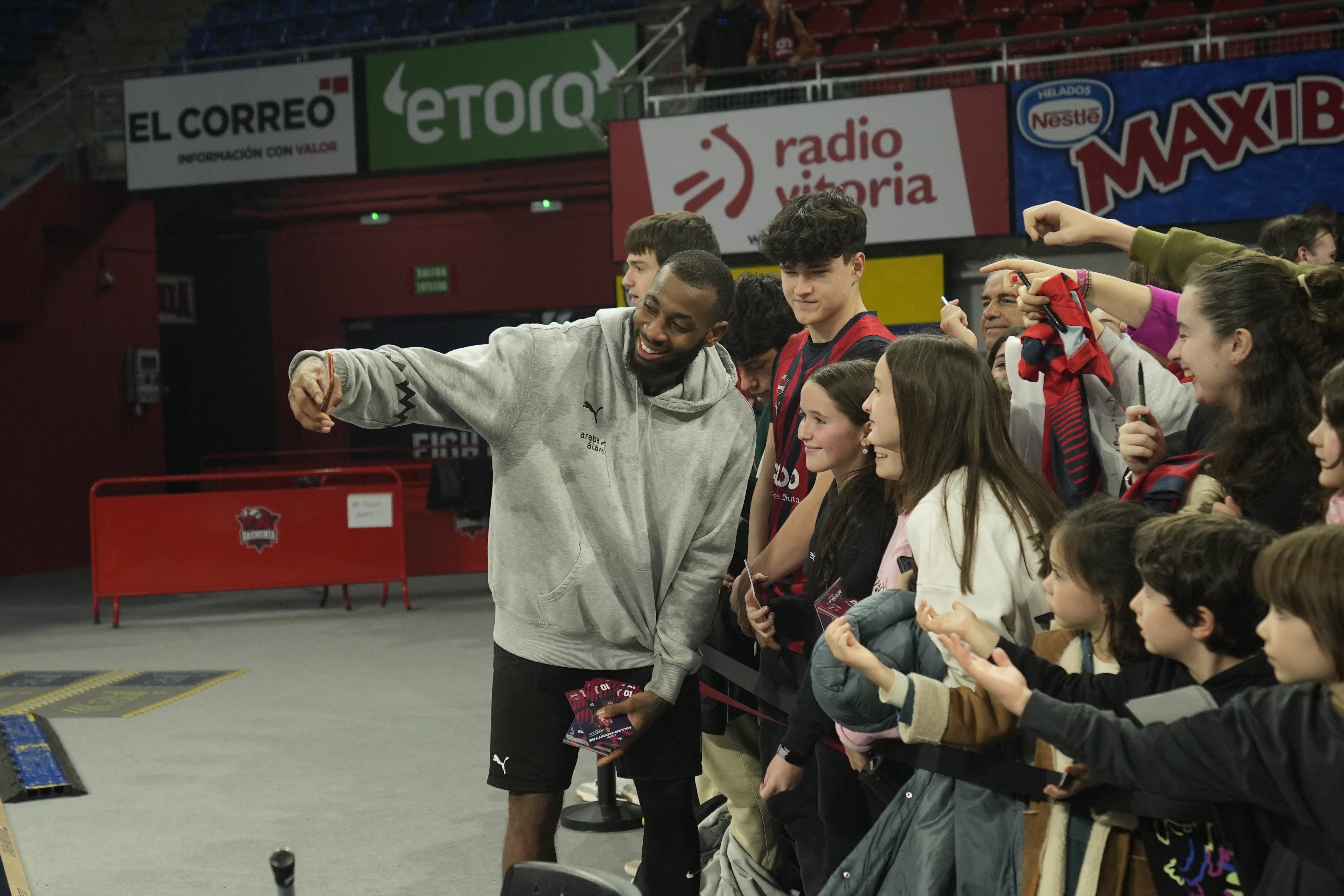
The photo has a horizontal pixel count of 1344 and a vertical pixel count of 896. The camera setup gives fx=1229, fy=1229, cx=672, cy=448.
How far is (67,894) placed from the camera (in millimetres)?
3938

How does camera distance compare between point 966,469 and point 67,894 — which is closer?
point 966,469

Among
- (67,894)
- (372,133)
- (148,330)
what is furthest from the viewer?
(148,330)

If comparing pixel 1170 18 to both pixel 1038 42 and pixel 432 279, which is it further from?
pixel 432 279

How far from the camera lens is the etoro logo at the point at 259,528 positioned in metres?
9.41

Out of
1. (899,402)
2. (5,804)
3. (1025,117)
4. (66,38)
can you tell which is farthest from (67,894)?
(66,38)

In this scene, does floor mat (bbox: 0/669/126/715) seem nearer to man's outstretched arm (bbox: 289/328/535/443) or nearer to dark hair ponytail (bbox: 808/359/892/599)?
man's outstretched arm (bbox: 289/328/535/443)

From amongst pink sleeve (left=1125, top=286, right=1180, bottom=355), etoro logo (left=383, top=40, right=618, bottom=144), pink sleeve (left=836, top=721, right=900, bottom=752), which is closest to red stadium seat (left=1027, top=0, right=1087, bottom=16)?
etoro logo (left=383, top=40, right=618, bottom=144)

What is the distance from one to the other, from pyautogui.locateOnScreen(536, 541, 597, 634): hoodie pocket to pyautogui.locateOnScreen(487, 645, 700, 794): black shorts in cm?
11

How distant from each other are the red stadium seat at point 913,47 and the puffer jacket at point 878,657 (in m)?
8.24

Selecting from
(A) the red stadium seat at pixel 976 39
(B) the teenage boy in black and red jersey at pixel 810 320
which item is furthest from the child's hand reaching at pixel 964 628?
(A) the red stadium seat at pixel 976 39

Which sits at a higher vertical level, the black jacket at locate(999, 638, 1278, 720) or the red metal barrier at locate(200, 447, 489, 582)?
the black jacket at locate(999, 638, 1278, 720)

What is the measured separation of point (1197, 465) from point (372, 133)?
35.8ft

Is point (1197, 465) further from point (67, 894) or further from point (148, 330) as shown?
point (148, 330)

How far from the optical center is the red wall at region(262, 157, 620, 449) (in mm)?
15062
